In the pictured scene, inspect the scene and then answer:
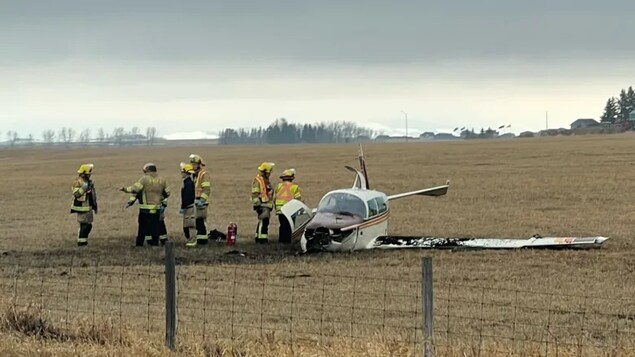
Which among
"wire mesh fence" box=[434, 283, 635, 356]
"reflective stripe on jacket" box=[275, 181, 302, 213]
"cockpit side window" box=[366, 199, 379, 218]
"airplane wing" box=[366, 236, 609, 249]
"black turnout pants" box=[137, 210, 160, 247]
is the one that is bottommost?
"wire mesh fence" box=[434, 283, 635, 356]

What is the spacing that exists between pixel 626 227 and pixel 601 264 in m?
6.72

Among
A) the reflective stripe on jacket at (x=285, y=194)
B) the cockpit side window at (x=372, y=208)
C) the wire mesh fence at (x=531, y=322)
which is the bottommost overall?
the wire mesh fence at (x=531, y=322)

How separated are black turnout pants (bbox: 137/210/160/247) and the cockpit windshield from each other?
378 centimetres

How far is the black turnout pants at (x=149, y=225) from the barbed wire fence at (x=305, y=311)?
3607mm

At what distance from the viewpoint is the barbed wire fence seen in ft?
30.1

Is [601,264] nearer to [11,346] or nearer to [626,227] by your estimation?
[626,227]

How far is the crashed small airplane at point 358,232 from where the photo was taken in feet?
61.9

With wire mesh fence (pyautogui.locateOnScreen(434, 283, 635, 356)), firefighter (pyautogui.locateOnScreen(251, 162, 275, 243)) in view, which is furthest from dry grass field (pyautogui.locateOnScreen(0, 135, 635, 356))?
firefighter (pyautogui.locateOnScreen(251, 162, 275, 243))

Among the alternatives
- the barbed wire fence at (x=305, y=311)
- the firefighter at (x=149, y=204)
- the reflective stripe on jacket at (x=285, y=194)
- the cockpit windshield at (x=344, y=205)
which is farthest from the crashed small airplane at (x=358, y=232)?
the firefighter at (x=149, y=204)

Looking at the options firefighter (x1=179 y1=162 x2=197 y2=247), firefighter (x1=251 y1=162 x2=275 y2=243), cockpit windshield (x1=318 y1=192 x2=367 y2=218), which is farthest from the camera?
firefighter (x1=251 y1=162 x2=275 y2=243)

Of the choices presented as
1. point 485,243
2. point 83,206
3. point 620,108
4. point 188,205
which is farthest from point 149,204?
point 620,108

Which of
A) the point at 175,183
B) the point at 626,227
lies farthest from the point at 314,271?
the point at 175,183

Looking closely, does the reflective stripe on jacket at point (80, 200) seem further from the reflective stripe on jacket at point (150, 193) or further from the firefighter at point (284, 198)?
the firefighter at point (284, 198)

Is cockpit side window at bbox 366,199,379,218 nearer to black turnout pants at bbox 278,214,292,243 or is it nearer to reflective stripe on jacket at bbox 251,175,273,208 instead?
black turnout pants at bbox 278,214,292,243
